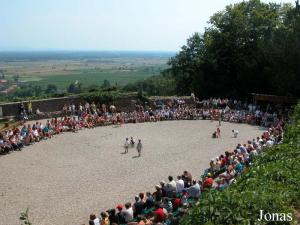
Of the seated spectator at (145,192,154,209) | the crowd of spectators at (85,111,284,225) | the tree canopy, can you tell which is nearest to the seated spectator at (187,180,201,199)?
the crowd of spectators at (85,111,284,225)

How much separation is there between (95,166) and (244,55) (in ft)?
70.4

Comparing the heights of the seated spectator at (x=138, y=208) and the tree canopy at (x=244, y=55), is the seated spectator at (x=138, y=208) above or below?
below

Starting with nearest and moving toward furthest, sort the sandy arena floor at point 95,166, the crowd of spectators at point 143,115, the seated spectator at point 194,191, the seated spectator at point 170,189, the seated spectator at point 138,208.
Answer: the seated spectator at point 138,208 → the seated spectator at point 194,191 → the seated spectator at point 170,189 → the sandy arena floor at point 95,166 → the crowd of spectators at point 143,115

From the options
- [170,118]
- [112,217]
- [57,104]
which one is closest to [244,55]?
[170,118]

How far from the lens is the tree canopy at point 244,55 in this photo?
3372 cm

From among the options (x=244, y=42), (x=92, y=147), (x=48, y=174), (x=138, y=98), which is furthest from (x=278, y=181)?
(x=244, y=42)

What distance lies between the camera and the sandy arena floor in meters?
17.6

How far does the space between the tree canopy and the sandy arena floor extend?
20.0 ft

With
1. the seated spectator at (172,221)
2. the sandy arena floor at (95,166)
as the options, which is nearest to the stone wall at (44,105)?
the sandy arena floor at (95,166)

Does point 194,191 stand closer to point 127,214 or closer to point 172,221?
point 127,214

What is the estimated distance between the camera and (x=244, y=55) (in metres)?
40.2

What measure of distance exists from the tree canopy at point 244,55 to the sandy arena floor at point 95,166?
20.0 ft

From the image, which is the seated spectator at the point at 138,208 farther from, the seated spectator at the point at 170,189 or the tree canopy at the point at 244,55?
the tree canopy at the point at 244,55

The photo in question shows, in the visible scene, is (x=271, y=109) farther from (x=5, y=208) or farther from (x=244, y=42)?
(x=5, y=208)
